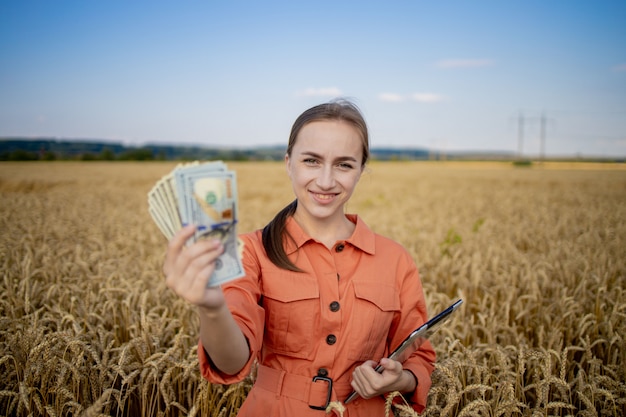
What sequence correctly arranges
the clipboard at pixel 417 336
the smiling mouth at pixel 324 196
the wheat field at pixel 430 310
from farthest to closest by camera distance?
the wheat field at pixel 430 310
the smiling mouth at pixel 324 196
the clipboard at pixel 417 336

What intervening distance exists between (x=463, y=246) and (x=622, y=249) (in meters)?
2.46

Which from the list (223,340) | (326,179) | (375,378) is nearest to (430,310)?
(375,378)

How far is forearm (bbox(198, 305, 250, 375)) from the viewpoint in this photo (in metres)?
1.38

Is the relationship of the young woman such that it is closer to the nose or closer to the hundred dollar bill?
the nose

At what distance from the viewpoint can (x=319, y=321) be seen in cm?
208

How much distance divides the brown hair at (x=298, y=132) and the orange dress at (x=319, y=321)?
0.14 feet

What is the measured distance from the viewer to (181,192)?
1.17 meters

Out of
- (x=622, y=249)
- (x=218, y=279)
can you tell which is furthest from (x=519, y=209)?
(x=218, y=279)

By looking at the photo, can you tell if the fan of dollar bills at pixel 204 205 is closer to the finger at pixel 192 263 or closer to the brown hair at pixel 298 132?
the finger at pixel 192 263

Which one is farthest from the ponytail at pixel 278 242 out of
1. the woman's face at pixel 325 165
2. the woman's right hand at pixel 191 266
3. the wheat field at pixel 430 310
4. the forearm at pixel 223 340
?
the woman's right hand at pixel 191 266

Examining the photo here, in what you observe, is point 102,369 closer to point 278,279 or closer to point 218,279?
point 278,279

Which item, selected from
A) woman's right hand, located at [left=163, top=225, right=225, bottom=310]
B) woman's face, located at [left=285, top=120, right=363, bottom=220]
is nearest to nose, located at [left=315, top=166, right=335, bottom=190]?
woman's face, located at [left=285, top=120, right=363, bottom=220]

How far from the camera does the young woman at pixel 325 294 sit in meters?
2.00

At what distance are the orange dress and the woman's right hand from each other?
0.69 meters
